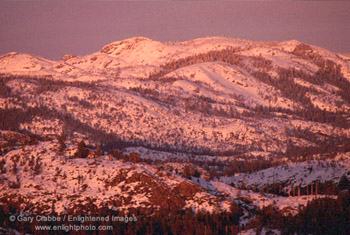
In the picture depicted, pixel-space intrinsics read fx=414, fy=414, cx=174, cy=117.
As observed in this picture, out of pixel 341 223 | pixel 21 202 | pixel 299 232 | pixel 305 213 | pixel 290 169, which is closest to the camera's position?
pixel 299 232

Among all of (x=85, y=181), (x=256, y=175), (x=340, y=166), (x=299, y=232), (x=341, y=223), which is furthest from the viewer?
(x=256, y=175)

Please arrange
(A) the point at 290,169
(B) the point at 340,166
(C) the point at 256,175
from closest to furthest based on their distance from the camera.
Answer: (B) the point at 340,166 → (A) the point at 290,169 → (C) the point at 256,175

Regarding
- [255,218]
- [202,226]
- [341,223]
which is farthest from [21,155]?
[341,223]

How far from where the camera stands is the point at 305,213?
2854 inches

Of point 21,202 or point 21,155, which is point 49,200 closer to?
point 21,202

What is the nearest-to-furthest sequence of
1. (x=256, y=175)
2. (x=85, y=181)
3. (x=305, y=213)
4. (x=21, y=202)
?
(x=305, y=213) → (x=21, y=202) → (x=85, y=181) → (x=256, y=175)

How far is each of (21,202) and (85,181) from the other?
12876mm

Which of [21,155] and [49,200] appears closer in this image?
[49,200]

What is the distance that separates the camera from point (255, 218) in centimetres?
7375

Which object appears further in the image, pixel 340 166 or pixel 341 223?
pixel 340 166

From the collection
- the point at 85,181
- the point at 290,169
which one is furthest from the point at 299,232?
the point at 290,169

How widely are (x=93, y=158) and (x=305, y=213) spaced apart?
45740mm

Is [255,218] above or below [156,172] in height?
below

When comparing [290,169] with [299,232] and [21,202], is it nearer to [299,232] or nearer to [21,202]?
[299,232]
